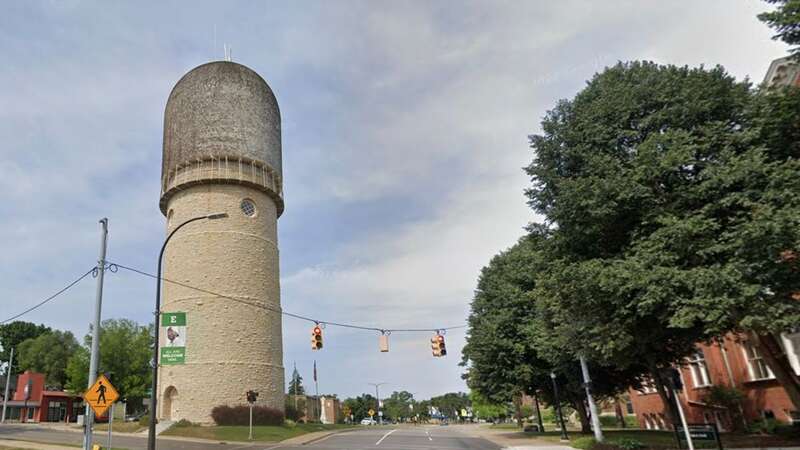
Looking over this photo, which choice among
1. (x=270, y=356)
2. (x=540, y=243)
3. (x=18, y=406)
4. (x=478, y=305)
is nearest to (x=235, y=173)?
(x=270, y=356)

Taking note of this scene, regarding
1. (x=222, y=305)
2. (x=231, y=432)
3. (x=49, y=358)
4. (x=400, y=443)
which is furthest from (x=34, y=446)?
(x=49, y=358)

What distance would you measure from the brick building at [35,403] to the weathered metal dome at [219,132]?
138ft

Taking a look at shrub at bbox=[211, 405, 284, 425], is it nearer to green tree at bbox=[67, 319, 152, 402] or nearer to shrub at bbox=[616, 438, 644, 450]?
shrub at bbox=[616, 438, 644, 450]

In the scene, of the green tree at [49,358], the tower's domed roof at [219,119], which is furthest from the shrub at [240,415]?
the green tree at [49,358]

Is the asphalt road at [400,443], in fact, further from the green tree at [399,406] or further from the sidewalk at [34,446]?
the green tree at [399,406]

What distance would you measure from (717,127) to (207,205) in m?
33.1

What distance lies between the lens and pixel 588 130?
18750 mm

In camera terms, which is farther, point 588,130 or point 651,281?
point 588,130

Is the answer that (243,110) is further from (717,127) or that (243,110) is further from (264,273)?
(717,127)

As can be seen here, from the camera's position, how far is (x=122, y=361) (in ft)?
185

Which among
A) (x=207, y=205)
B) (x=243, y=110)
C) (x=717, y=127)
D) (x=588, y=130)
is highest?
(x=243, y=110)

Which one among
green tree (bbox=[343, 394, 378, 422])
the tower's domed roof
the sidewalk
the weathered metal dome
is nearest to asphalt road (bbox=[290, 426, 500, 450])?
the sidewalk

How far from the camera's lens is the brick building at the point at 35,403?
64.1 metres

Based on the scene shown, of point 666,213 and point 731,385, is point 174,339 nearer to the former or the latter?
point 666,213
